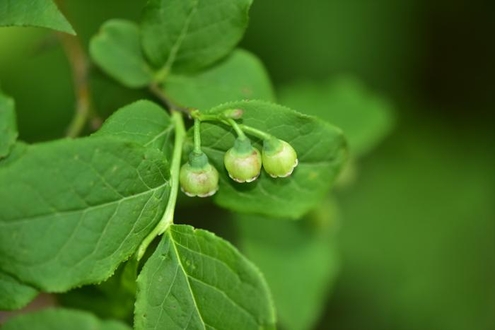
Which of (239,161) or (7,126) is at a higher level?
(239,161)

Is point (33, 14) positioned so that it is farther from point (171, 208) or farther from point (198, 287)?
point (198, 287)

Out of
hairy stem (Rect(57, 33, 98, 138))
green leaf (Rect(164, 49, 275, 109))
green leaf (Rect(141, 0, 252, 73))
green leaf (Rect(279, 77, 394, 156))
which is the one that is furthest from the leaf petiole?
green leaf (Rect(279, 77, 394, 156))

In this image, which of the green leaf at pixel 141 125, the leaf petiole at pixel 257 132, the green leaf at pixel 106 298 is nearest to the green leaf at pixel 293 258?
the green leaf at pixel 106 298

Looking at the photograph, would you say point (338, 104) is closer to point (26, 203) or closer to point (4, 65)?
point (4, 65)

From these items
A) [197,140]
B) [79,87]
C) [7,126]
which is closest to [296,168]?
[197,140]

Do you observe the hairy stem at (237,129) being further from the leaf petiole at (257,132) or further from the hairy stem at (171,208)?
the hairy stem at (171,208)

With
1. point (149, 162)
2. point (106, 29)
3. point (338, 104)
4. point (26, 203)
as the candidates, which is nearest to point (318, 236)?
point (338, 104)

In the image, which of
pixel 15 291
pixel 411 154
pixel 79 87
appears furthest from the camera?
pixel 411 154
